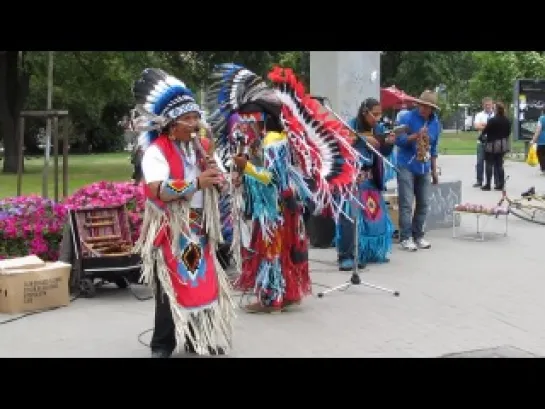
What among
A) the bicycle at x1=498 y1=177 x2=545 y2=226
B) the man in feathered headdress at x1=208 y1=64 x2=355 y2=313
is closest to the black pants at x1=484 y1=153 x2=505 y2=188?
the bicycle at x1=498 y1=177 x2=545 y2=226

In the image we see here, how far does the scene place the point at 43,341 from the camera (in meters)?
6.04

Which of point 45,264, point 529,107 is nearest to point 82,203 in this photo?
point 45,264

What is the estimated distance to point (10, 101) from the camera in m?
26.8

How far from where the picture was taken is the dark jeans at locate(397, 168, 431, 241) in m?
9.97

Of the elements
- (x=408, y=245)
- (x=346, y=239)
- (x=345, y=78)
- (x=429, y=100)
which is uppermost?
(x=345, y=78)

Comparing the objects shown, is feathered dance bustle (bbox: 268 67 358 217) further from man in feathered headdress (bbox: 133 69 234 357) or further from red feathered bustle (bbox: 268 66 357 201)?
man in feathered headdress (bbox: 133 69 234 357)

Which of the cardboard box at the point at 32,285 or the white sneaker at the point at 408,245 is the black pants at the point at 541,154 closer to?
the white sneaker at the point at 408,245

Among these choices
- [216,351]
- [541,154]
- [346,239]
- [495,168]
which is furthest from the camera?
[541,154]

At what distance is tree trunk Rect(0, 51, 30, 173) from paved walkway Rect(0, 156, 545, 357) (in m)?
19.8

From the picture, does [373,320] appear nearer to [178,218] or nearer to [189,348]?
[189,348]

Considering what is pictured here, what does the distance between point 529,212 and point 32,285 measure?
27.8ft

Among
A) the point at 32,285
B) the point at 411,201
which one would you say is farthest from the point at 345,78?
the point at 32,285

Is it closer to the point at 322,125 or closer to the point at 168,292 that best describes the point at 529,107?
the point at 322,125

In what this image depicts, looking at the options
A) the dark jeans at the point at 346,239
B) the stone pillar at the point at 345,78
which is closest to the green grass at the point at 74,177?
the stone pillar at the point at 345,78
